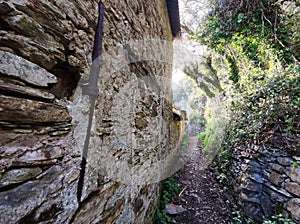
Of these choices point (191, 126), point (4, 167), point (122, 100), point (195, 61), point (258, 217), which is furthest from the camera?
point (191, 126)

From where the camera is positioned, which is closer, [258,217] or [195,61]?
[258,217]

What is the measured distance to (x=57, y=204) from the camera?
734 millimetres

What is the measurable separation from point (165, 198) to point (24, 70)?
3382 mm

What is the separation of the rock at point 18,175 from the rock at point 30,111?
0.18 meters

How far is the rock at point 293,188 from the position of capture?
220 cm

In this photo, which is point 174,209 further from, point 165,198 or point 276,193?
point 276,193

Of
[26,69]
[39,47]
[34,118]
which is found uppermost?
[39,47]

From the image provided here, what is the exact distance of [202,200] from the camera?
348cm

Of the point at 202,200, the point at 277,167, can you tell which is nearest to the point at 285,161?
the point at 277,167

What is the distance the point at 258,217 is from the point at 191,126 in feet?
36.6

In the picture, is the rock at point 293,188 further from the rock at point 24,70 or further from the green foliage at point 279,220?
the rock at point 24,70

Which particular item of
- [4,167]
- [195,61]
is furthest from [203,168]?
[4,167]

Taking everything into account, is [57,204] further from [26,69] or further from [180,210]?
[180,210]

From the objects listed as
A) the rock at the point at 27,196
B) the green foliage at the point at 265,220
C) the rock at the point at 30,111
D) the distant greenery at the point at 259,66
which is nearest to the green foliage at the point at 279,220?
the green foliage at the point at 265,220
